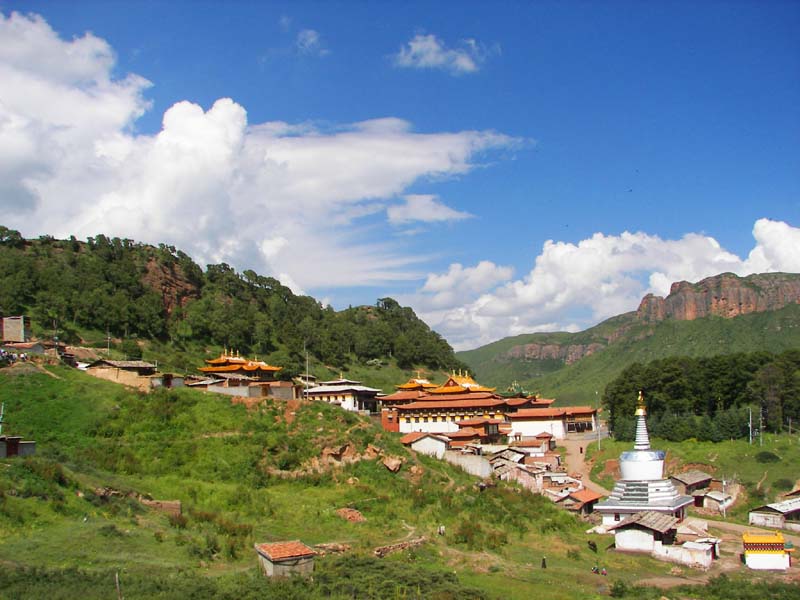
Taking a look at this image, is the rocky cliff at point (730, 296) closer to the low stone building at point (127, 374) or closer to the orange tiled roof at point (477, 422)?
the orange tiled roof at point (477, 422)

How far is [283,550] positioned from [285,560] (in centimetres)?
67

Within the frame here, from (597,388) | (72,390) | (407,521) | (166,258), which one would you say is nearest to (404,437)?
(407,521)

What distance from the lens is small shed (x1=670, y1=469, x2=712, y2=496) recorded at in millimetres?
47812

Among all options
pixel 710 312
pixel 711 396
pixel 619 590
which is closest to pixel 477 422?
pixel 711 396

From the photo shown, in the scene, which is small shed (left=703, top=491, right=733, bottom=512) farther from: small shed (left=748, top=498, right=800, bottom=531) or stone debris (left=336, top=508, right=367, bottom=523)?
stone debris (left=336, top=508, right=367, bottom=523)

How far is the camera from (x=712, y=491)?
4734cm

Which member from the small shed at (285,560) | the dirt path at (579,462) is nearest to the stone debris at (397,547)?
the small shed at (285,560)

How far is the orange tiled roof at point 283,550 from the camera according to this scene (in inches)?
899

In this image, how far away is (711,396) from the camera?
64.4m

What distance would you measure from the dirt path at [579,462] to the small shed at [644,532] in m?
13.2

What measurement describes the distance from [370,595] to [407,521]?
11980 mm

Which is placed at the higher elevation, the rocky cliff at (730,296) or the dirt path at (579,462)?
the rocky cliff at (730,296)

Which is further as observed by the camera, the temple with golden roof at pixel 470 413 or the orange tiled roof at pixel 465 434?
the temple with golden roof at pixel 470 413

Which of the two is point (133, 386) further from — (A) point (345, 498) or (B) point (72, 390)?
(A) point (345, 498)
